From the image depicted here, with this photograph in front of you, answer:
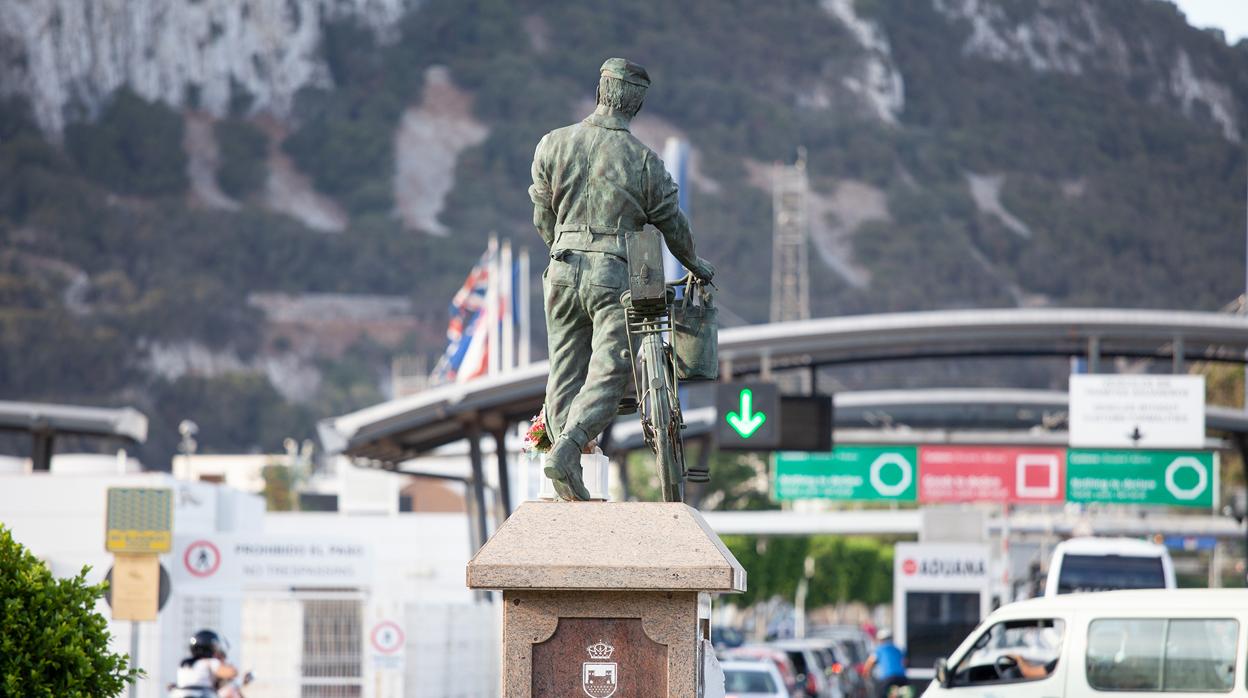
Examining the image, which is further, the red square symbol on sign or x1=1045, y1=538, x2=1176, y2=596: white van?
the red square symbol on sign

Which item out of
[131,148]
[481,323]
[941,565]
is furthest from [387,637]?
[131,148]

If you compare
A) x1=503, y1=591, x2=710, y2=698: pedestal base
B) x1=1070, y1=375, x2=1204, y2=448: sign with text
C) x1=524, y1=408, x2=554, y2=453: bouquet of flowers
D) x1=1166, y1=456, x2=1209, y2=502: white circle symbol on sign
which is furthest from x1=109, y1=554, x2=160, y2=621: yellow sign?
x1=1166, y1=456, x2=1209, y2=502: white circle symbol on sign

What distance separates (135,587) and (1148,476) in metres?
20.6

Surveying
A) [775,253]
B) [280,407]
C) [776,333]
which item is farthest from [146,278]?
[776,333]

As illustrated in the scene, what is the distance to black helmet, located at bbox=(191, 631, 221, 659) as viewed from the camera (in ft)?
45.6

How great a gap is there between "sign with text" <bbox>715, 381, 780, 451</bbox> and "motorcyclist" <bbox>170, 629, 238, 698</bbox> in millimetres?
8937

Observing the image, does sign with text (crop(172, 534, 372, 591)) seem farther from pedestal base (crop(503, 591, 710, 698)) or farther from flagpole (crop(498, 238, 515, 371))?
flagpole (crop(498, 238, 515, 371))

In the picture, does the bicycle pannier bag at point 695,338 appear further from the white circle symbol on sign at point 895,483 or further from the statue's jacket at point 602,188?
the white circle symbol on sign at point 895,483

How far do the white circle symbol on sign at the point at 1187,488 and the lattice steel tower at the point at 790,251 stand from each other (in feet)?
337

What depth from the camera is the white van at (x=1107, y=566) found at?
29.9 meters

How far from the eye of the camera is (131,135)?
185 m

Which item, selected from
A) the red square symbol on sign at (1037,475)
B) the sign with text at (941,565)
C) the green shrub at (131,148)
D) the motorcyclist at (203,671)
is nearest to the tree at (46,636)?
the motorcyclist at (203,671)

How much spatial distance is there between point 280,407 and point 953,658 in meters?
143

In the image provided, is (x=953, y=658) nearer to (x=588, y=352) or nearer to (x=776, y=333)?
(x=588, y=352)
